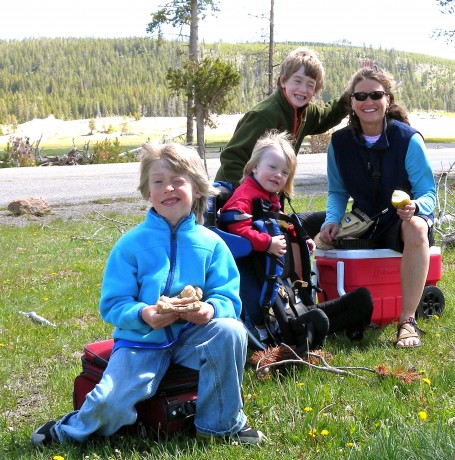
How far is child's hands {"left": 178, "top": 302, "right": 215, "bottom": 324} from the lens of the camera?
3143mm

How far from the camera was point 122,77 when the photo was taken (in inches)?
5305

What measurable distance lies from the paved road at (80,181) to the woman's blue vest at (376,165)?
417 inches

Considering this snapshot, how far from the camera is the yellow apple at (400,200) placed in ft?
15.0

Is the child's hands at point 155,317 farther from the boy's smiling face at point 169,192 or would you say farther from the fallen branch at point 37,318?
the fallen branch at point 37,318

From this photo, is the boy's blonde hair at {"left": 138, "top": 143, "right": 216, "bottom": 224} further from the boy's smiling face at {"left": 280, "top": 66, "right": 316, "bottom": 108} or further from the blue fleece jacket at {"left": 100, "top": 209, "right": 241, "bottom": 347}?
the boy's smiling face at {"left": 280, "top": 66, "right": 316, "bottom": 108}

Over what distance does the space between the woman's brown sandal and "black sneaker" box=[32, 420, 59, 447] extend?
2.23m

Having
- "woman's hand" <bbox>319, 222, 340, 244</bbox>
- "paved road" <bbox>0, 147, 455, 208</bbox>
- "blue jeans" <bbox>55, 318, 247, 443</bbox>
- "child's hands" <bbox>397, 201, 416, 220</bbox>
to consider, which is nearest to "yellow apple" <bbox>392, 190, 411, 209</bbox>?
"child's hands" <bbox>397, 201, 416, 220</bbox>

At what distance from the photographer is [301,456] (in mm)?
2996

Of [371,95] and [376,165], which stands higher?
[371,95]

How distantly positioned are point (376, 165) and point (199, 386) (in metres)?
2.43

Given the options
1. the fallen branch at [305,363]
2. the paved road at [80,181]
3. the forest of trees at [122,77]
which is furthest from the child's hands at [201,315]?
the forest of trees at [122,77]

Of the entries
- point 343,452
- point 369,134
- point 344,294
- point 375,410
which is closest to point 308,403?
point 375,410

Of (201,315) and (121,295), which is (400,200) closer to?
(201,315)

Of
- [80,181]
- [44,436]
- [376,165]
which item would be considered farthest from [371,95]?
[80,181]
